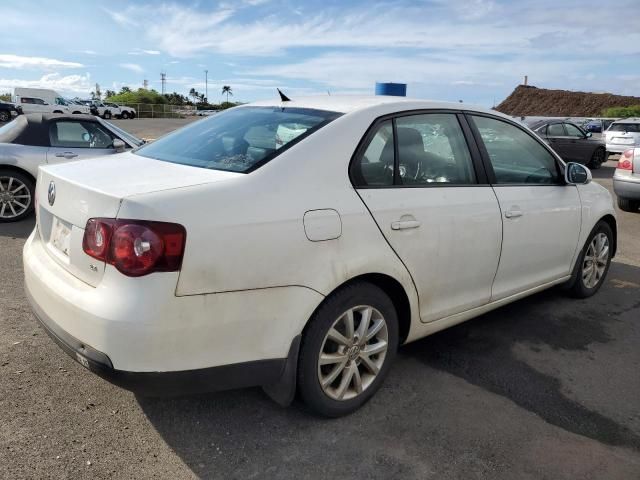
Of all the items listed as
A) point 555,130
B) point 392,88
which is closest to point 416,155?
point 392,88

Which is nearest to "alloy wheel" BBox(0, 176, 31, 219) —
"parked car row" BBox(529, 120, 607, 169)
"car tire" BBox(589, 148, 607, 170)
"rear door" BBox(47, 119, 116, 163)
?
"rear door" BBox(47, 119, 116, 163)

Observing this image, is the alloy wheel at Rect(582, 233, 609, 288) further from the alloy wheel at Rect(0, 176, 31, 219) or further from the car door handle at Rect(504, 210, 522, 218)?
the alloy wheel at Rect(0, 176, 31, 219)

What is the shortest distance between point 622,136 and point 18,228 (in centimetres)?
1819

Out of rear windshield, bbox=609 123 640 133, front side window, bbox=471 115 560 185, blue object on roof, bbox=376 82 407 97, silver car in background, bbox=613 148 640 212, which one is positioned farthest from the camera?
rear windshield, bbox=609 123 640 133

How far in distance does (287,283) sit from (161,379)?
65cm

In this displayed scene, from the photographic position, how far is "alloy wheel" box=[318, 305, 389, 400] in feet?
8.95

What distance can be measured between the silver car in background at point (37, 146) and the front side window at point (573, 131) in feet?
42.8

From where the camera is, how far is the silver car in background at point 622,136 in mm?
17938

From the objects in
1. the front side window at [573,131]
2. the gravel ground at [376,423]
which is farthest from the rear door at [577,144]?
the gravel ground at [376,423]

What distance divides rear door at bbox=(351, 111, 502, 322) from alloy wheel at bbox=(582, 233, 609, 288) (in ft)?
5.40

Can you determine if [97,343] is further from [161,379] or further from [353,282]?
[353,282]

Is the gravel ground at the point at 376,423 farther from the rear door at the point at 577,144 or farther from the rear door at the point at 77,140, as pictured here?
the rear door at the point at 577,144

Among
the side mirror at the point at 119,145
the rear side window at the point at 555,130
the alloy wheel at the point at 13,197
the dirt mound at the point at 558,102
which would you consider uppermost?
the dirt mound at the point at 558,102

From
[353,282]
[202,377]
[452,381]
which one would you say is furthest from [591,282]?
[202,377]
